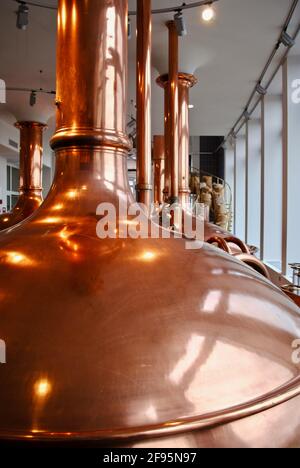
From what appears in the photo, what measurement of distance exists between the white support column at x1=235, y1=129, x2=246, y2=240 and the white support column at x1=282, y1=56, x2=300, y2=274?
4.82 m

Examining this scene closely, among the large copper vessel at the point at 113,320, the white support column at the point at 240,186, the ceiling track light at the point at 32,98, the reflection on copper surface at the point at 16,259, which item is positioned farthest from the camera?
the white support column at the point at 240,186

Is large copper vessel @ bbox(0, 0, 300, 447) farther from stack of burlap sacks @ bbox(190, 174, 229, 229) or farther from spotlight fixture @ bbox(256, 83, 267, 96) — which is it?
stack of burlap sacks @ bbox(190, 174, 229, 229)

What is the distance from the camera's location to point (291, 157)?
15.0 ft

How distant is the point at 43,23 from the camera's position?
12.2ft

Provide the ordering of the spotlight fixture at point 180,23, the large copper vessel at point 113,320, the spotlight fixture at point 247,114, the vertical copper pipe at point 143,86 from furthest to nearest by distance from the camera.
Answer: the spotlight fixture at point 247,114 → the spotlight fixture at point 180,23 → the vertical copper pipe at point 143,86 → the large copper vessel at point 113,320

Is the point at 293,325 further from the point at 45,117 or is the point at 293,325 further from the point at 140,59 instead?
the point at 45,117

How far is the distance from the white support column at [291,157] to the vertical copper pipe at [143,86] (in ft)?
9.85

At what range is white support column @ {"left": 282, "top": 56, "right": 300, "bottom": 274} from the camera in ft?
15.1

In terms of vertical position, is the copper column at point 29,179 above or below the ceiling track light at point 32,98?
below

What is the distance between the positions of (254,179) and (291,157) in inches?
137

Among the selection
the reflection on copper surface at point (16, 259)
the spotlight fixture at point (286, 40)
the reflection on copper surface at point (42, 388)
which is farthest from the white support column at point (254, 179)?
the reflection on copper surface at point (42, 388)

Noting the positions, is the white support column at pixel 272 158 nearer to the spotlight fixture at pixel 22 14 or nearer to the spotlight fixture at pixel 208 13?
the spotlight fixture at pixel 208 13

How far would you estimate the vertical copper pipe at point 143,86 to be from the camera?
1296 mm

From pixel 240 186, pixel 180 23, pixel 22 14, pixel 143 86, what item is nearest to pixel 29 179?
pixel 22 14
